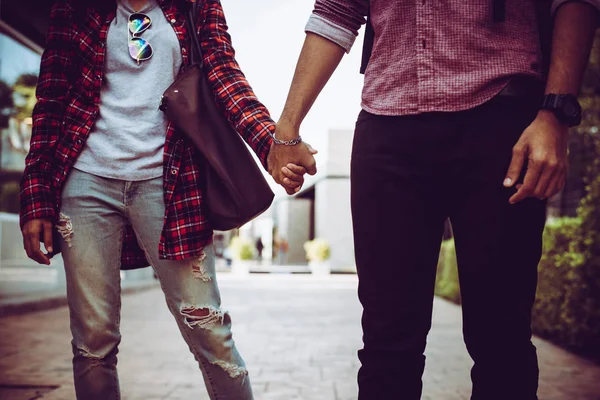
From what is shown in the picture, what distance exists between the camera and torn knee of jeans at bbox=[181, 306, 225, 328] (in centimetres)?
192

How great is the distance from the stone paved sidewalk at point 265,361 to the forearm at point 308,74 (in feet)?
7.90

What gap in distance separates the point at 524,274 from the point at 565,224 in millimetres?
4968

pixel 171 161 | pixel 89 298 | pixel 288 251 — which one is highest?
pixel 171 161

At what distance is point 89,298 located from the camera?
6.23ft

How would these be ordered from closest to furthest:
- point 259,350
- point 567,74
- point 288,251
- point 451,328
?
point 567,74 → point 259,350 → point 451,328 → point 288,251

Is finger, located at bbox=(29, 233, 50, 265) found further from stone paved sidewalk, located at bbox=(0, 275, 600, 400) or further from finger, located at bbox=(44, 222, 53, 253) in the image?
stone paved sidewalk, located at bbox=(0, 275, 600, 400)

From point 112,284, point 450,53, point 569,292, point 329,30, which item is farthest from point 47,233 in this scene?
point 569,292

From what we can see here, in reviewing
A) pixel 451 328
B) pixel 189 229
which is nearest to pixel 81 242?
pixel 189 229

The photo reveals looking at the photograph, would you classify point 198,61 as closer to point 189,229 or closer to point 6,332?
point 189,229

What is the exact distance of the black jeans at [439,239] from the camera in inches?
56.2

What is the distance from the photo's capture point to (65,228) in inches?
75.3

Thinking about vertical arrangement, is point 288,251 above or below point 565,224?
below

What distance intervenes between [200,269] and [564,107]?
114cm

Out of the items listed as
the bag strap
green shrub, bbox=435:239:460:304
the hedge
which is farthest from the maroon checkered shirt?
green shrub, bbox=435:239:460:304
